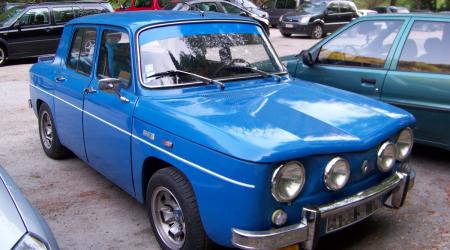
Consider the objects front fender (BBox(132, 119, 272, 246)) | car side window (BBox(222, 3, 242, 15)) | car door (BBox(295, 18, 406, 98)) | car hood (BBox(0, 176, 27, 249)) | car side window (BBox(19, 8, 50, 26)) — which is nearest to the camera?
car hood (BBox(0, 176, 27, 249))

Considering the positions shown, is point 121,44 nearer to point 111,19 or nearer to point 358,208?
point 111,19

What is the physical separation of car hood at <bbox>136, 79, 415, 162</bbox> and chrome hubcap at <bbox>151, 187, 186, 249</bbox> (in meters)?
0.54

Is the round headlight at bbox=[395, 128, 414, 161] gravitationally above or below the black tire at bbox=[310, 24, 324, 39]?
above

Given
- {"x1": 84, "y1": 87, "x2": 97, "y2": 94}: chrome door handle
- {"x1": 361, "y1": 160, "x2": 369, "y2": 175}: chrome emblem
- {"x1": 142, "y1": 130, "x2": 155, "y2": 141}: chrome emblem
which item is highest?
{"x1": 84, "y1": 87, "x2": 97, "y2": 94}: chrome door handle

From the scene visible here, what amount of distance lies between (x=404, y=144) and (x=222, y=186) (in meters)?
1.58

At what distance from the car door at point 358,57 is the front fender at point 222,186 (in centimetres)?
298

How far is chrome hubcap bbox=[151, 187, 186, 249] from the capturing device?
3463 mm

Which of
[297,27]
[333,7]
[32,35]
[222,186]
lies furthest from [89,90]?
[333,7]

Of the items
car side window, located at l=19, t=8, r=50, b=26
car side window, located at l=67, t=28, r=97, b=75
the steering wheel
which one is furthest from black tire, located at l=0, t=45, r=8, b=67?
the steering wheel

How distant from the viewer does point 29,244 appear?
7.56 feet

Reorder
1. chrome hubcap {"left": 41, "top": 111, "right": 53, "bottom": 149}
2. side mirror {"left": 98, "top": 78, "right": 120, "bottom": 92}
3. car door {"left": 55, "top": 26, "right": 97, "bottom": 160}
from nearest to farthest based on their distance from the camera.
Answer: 1. side mirror {"left": 98, "top": 78, "right": 120, "bottom": 92}
2. car door {"left": 55, "top": 26, "right": 97, "bottom": 160}
3. chrome hubcap {"left": 41, "top": 111, "right": 53, "bottom": 149}

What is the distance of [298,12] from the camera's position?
20.5 m

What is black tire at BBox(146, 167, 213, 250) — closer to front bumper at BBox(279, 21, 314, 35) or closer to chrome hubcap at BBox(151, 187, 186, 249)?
chrome hubcap at BBox(151, 187, 186, 249)

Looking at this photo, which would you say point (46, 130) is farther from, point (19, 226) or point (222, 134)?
point (19, 226)
